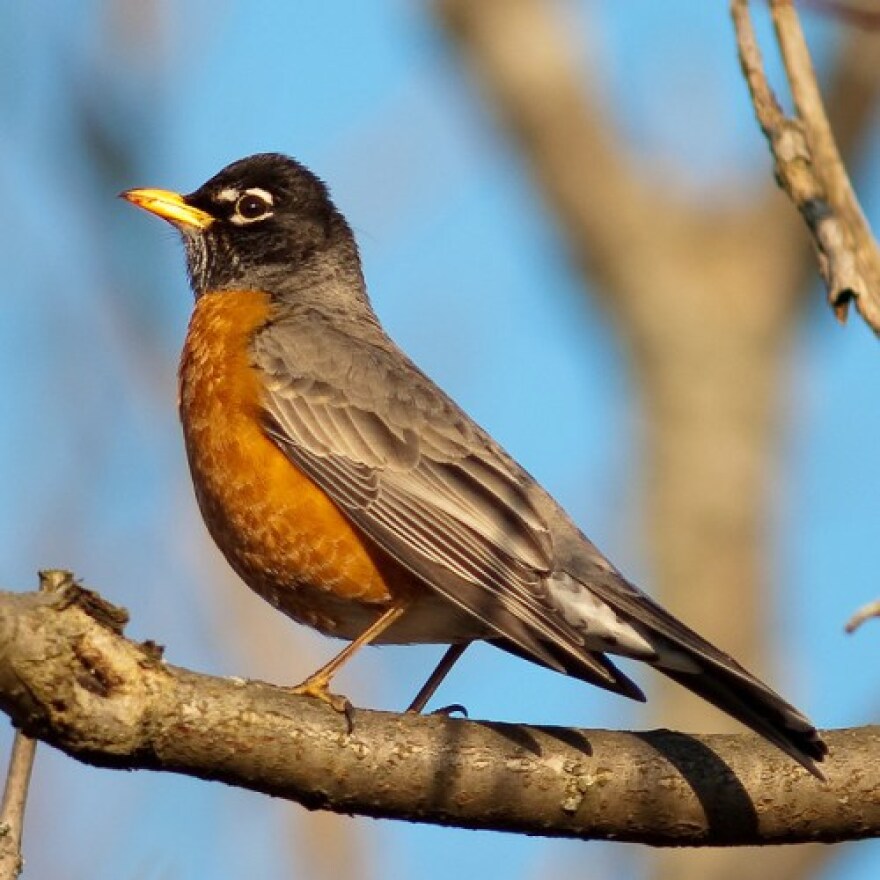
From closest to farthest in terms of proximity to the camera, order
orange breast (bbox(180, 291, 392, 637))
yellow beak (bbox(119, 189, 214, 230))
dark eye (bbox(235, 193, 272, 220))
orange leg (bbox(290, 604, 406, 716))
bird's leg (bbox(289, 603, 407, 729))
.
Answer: bird's leg (bbox(289, 603, 407, 729))
orange leg (bbox(290, 604, 406, 716))
orange breast (bbox(180, 291, 392, 637))
yellow beak (bbox(119, 189, 214, 230))
dark eye (bbox(235, 193, 272, 220))

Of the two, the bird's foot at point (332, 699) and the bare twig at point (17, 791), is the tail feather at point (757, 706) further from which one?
the bare twig at point (17, 791)

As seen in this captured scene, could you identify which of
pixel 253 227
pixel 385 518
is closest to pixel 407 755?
pixel 385 518

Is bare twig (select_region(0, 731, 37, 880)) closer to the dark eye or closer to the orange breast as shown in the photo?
the orange breast

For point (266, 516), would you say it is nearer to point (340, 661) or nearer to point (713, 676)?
point (340, 661)

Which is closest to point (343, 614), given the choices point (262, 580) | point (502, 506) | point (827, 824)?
point (262, 580)

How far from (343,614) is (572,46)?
9.11 metres

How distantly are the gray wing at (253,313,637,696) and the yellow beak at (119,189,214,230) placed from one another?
2.85 ft

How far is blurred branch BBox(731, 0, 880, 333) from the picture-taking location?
13.8ft

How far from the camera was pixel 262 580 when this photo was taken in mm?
5727

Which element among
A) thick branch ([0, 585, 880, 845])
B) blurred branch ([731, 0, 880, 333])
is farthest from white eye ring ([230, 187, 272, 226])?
thick branch ([0, 585, 880, 845])

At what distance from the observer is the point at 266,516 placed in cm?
558

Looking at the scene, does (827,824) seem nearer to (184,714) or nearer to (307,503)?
(184,714)

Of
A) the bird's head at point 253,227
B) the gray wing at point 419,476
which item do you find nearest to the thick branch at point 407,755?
the gray wing at point 419,476

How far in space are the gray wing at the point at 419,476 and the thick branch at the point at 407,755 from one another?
1.48ft
